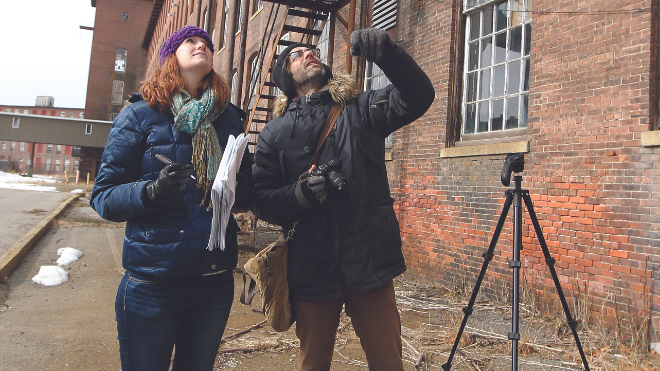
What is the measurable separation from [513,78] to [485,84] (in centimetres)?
49

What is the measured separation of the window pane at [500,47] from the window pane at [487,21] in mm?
191

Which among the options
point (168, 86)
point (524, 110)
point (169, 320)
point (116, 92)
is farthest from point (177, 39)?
point (116, 92)

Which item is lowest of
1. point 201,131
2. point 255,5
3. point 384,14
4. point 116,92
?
point 201,131

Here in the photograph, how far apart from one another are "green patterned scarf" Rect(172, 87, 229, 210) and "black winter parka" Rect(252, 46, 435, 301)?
319 millimetres

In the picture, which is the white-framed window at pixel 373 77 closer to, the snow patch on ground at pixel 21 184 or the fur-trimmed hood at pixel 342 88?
the fur-trimmed hood at pixel 342 88

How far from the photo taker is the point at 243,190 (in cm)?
209

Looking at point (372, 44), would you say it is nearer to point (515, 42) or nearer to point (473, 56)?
point (515, 42)

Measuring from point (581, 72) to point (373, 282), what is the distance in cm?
380

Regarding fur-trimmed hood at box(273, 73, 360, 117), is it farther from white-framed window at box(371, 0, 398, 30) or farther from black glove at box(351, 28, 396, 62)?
white-framed window at box(371, 0, 398, 30)

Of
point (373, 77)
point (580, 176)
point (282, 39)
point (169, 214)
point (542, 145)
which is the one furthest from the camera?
point (282, 39)

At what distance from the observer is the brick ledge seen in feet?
16.5

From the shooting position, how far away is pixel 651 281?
382cm

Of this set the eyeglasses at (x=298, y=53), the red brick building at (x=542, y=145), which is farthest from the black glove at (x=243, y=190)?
the red brick building at (x=542, y=145)

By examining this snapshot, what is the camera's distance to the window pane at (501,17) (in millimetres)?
5711
